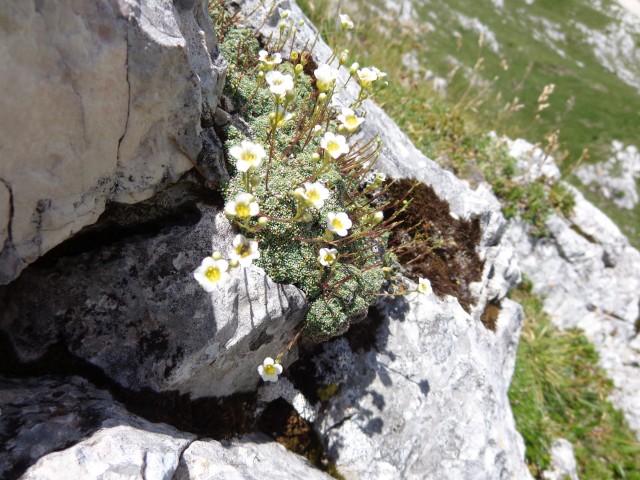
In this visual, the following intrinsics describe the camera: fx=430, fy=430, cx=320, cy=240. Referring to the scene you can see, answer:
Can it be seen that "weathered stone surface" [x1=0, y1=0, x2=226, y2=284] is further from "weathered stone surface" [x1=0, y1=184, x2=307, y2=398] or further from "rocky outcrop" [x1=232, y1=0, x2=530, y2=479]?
"rocky outcrop" [x1=232, y1=0, x2=530, y2=479]

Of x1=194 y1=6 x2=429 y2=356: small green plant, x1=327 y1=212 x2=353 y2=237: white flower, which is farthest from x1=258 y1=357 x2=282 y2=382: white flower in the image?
x1=327 y1=212 x2=353 y2=237: white flower

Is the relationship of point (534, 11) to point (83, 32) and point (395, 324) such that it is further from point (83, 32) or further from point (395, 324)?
point (83, 32)

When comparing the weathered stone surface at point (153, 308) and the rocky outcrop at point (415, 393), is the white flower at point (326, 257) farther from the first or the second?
the rocky outcrop at point (415, 393)

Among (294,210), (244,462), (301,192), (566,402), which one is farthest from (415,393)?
(566,402)

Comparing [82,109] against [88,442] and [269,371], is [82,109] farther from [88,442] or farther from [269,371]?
[269,371]

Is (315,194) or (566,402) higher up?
(315,194)

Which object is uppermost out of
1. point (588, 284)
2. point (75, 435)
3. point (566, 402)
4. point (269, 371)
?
point (75, 435)

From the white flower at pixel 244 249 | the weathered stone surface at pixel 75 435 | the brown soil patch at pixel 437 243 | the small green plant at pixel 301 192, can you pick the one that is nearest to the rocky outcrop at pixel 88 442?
the weathered stone surface at pixel 75 435
